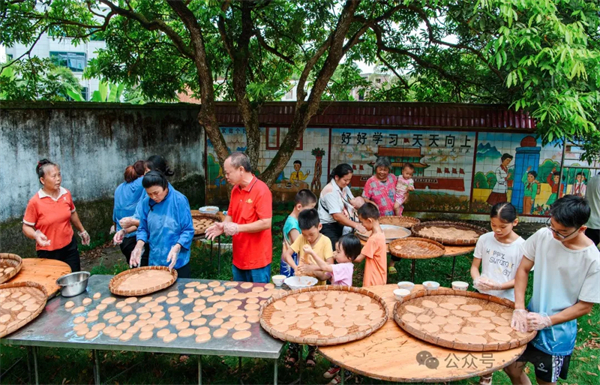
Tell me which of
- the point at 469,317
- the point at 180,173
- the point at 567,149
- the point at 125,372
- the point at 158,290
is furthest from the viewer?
the point at 180,173

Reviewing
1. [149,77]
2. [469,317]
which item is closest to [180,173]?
[149,77]

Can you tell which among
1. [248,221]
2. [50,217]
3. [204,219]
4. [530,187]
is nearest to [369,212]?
[248,221]

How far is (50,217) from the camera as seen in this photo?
4039 millimetres

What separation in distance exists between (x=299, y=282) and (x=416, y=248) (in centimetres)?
172

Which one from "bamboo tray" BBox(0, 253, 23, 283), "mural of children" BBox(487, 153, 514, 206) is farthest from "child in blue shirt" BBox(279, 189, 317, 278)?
"mural of children" BBox(487, 153, 514, 206)

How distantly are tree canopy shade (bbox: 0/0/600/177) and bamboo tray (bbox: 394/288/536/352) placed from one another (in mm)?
1994

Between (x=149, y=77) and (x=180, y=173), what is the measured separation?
2.07 meters

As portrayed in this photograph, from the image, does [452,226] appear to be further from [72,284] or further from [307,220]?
[72,284]

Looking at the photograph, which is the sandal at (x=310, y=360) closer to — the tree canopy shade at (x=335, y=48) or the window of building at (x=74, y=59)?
the tree canopy shade at (x=335, y=48)

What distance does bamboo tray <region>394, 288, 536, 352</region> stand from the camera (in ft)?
8.38

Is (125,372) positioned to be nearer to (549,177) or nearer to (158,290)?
(158,290)

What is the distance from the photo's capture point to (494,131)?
8.37 m

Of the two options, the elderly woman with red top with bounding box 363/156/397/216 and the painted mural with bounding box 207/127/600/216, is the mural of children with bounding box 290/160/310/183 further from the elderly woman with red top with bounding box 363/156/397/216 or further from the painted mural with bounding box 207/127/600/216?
the elderly woman with red top with bounding box 363/156/397/216

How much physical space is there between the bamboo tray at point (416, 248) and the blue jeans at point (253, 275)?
1.35 metres
